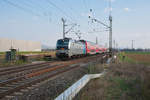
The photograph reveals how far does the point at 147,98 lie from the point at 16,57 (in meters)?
18.4

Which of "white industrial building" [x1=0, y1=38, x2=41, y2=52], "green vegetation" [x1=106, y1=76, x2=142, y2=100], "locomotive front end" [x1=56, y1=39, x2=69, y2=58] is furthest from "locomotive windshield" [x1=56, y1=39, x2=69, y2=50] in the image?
"white industrial building" [x1=0, y1=38, x2=41, y2=52]

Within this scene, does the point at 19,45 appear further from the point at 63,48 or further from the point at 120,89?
the point at 120,89

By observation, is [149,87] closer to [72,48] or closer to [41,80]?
[41,80]

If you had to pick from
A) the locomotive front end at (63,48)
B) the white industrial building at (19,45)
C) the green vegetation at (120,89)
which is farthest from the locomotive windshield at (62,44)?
the white industrial building at (19,45)

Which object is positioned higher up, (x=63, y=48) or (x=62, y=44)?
(x=62, y=44)

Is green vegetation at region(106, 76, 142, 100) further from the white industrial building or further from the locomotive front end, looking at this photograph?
the white industrial building

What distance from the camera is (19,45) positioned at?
73.3 meters

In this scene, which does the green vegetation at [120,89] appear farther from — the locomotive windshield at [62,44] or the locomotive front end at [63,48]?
the locomotive windshield at [62,44]

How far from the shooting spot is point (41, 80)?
10.3 meters

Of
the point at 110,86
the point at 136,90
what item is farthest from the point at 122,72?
the point at 136,90

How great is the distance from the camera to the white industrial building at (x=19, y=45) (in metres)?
64.0

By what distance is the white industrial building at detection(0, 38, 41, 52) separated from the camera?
64.0 m

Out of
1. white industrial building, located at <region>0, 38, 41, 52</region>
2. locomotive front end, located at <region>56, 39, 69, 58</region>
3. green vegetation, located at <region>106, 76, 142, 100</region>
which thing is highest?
white industrial building, located at <region>0, 38, 41, 52</region>

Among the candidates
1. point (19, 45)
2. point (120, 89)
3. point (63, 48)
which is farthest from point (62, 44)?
point (19, 45)
